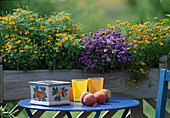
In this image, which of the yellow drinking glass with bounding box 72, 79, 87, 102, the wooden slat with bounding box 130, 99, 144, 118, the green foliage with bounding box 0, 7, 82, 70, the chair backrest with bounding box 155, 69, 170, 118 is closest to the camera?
the chair backrest with bounding box 155, 69, 170, 118

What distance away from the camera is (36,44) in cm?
215

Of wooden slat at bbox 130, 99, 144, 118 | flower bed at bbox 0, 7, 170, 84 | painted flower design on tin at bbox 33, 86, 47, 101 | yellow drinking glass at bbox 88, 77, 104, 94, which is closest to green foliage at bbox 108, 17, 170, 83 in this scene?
flower bed at bbox 0, 7, 170, 84

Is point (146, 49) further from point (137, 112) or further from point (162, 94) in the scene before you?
point (162, 94)

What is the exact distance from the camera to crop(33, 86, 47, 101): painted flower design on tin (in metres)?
1.47

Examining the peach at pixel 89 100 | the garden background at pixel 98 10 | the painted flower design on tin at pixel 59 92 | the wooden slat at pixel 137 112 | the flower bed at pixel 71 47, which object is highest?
the garden background at pixel 98 10

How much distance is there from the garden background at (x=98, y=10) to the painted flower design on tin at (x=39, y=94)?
4.23 ft

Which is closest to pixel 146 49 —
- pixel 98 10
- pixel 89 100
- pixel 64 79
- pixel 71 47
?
pixel 71 47

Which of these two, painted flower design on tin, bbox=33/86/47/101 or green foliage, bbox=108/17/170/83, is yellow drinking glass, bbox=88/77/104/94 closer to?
painted flower design on tin, bbox=33/86/47/101

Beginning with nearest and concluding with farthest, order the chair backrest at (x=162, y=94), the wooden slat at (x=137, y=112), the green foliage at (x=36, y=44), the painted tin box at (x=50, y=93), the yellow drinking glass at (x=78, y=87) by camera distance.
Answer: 1. the chair backrest at (x=162, y=94)
2. the painted tin box at (x=50, y=93)
3. the yellow drinking glass at (x=78, y=87)
4. the green foliage at (x=36, y=44)
5. the wooden slat at (x=137, y=112)

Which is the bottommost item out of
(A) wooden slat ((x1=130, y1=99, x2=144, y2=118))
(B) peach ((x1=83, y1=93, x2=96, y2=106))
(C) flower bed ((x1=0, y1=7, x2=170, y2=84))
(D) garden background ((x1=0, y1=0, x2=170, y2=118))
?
(A) wooden slat ((x1=130, y1=99, x2=144, y2=118))

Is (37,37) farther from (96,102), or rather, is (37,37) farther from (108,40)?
(96,102)

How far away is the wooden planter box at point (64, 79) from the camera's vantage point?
2.11 m

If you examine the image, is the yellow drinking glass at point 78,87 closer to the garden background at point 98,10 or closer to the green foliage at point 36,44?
the green foliage at point 36,44

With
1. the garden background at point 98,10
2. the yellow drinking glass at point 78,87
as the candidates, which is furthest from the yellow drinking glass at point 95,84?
the garden background at point 98,10
